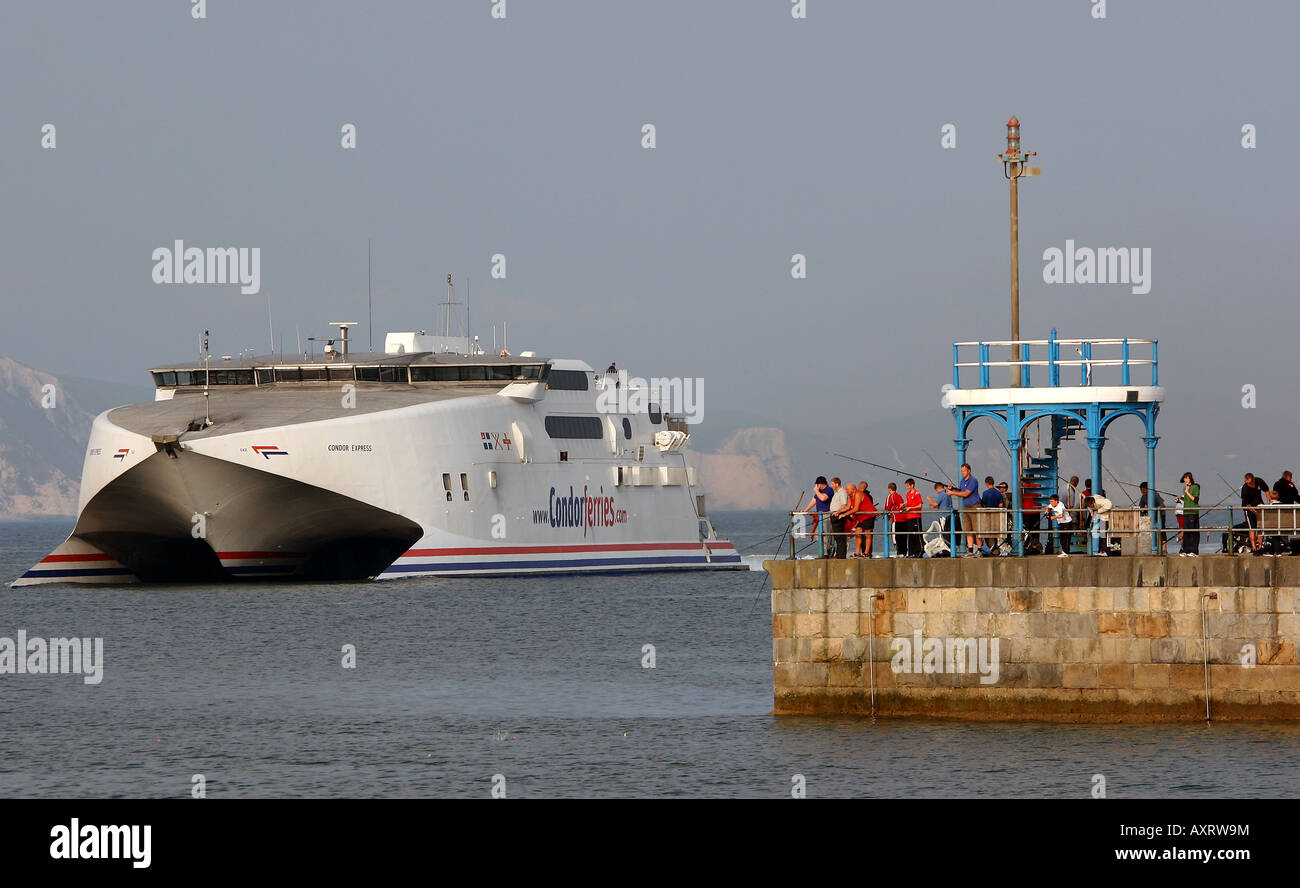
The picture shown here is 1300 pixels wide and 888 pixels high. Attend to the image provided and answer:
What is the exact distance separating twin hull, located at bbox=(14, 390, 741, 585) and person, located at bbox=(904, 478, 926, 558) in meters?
36.0

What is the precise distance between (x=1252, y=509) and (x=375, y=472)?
4095cm

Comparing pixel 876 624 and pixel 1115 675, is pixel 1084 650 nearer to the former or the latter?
pixel 1115 675

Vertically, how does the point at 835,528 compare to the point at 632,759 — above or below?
above

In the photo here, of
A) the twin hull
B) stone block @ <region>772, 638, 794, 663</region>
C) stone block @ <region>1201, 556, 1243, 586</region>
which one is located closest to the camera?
stone block @ <region>1201, 556, 1243, 586</region>


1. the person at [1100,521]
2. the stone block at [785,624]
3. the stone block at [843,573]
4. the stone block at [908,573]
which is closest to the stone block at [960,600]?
the stone block at [908,573]

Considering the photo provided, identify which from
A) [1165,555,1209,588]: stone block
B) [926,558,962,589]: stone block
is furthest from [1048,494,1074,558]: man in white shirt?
[1165,555,1209,588]: stone block

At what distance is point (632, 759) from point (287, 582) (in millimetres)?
44686

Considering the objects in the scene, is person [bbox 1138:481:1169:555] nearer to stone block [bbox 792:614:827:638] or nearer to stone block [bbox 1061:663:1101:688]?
stone block [bbox 1061:663:1101:688]

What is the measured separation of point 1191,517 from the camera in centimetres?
2691

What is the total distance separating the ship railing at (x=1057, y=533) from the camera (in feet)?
83.0

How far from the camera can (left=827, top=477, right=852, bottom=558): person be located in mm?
26486

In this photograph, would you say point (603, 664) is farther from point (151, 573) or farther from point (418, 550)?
point (151, 573)
